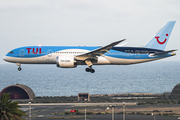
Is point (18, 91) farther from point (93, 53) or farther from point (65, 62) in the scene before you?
point (93, 53)

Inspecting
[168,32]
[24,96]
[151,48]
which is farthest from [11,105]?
[24,96]

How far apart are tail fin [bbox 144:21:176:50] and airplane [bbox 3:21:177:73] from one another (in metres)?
1.93

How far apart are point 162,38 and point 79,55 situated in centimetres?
1937

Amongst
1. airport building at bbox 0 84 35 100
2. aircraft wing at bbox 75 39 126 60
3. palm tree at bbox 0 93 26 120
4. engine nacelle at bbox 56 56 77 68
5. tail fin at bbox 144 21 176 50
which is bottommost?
palm tree at bbox 0 93 26 120

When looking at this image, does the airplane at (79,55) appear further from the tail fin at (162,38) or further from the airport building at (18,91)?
the airport building at (18,91)

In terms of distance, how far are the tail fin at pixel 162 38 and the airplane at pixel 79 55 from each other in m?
1.93

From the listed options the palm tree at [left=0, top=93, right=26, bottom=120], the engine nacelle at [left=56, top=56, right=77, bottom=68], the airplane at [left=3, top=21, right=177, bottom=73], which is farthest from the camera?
the airplane at [left=3, top=21, right=177, bottom=73]

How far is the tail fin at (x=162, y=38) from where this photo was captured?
57.6 meters

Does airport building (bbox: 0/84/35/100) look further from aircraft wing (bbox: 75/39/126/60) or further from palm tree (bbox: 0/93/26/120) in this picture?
palm tree (bbox: 0/93/26/120)

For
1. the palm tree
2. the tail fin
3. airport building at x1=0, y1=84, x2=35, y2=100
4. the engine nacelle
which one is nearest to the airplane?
the engine nacelle

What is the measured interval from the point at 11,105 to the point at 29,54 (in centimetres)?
2076

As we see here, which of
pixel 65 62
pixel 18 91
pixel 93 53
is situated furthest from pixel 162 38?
pixel 18 91

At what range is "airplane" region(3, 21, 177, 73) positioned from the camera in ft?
168

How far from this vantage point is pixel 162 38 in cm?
5891
